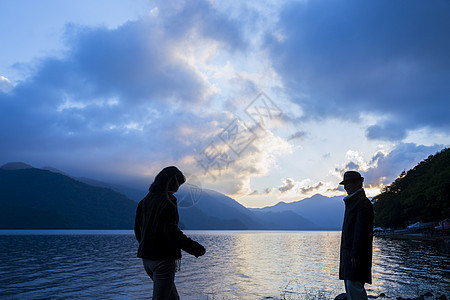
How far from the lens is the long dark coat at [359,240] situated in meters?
6.16

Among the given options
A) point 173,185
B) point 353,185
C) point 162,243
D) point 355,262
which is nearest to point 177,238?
point 162,243

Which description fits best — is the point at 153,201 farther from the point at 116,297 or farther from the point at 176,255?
the point at 116,297

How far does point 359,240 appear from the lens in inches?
244

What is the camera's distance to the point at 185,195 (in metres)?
7.12

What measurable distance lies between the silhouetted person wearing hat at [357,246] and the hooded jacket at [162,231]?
10.7 feet

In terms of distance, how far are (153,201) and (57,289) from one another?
1987 centimetres

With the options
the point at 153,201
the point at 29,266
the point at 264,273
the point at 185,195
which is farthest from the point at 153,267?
the point at 29,266

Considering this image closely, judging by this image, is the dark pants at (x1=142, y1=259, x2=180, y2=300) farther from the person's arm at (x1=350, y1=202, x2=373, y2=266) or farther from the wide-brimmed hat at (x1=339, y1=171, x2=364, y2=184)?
the wide-brimmed hat at (x1=339, y1=171, x2=364, y2=184)

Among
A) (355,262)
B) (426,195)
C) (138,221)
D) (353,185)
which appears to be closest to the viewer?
(138,221)

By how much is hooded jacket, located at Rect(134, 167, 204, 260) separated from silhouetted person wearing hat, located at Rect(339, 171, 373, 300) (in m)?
3.27

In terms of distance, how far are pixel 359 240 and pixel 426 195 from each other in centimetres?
5380

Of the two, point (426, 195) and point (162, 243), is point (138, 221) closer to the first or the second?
point (162, 243)

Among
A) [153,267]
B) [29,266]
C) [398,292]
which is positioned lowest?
[29,266]

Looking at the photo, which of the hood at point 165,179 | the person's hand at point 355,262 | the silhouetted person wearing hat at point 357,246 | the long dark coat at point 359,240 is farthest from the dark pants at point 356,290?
the hood at point 165,179
